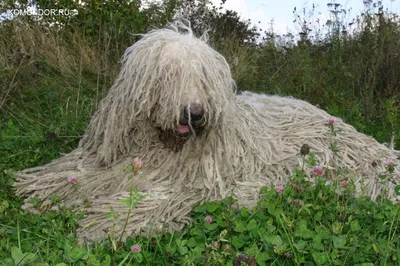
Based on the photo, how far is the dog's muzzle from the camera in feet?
9.74

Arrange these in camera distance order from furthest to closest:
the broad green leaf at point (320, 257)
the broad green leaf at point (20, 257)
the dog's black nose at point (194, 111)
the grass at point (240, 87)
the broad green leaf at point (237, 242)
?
the dog's black nose at point (194, 111) → the broad green leaf at point (237, 242) → the grass at point (240, 87) → the broad green leaf at point (320, 257) → the broad green leaf at point (20, 257)

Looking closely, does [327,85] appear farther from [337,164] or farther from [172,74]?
[172,74]

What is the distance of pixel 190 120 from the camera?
298cm

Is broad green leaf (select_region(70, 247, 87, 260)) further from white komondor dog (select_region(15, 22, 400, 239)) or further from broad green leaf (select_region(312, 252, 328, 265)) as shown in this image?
broad green leaf (select_region(312, 252, 328, 265))

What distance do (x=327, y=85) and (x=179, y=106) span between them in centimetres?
356

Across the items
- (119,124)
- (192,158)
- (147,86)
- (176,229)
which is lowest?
(176,229)

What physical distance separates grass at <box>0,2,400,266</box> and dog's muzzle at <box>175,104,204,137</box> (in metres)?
0.39

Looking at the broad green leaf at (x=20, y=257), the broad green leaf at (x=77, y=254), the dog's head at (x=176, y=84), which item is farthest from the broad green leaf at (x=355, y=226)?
the broad green leaf at (x=20, y=257)

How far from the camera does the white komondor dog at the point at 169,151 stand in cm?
306

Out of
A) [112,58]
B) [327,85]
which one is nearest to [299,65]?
[327,85]

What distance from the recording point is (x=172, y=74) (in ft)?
10.2

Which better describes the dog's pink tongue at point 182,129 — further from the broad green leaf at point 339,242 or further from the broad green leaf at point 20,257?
the broad green leaf at point 20,257

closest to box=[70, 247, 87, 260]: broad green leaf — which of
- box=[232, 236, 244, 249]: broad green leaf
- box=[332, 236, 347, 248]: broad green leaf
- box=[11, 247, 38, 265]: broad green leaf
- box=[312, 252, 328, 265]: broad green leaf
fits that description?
box=[11, 247, 38, 265]: broad green leaf

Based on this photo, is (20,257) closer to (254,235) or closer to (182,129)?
(254,235)
